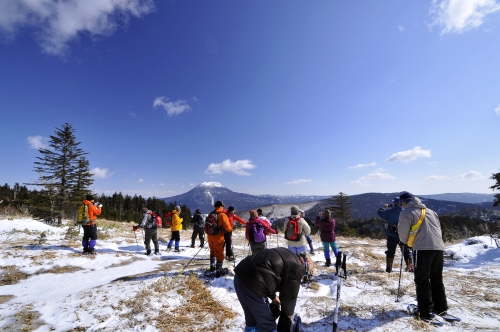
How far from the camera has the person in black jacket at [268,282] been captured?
10.2 feet

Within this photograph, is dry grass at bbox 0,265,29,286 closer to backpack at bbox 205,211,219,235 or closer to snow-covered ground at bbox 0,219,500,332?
snow-covered ground at bbox 0,219,500,332

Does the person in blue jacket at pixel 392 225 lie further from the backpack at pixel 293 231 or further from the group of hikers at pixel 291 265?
the backpack at pixel 293 231

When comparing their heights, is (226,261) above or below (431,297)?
below

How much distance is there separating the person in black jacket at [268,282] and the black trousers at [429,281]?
3127 mm

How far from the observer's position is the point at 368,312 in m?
4.99

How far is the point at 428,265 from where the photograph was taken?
454 centimetres

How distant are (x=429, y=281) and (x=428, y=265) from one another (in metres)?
0.35

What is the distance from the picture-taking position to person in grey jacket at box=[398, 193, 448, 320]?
4492 millimetres

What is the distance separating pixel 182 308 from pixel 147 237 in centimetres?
735

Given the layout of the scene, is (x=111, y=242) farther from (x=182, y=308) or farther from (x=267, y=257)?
(x=267, y=257)

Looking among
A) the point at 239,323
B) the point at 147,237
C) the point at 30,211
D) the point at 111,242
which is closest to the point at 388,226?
the point at 239,323

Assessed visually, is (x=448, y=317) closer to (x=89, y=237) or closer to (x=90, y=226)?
(x=90, y=226)

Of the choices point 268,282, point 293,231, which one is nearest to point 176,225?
point 293,231

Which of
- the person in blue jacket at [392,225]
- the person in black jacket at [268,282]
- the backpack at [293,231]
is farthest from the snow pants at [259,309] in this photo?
the person in blue jacket at [392,225]
